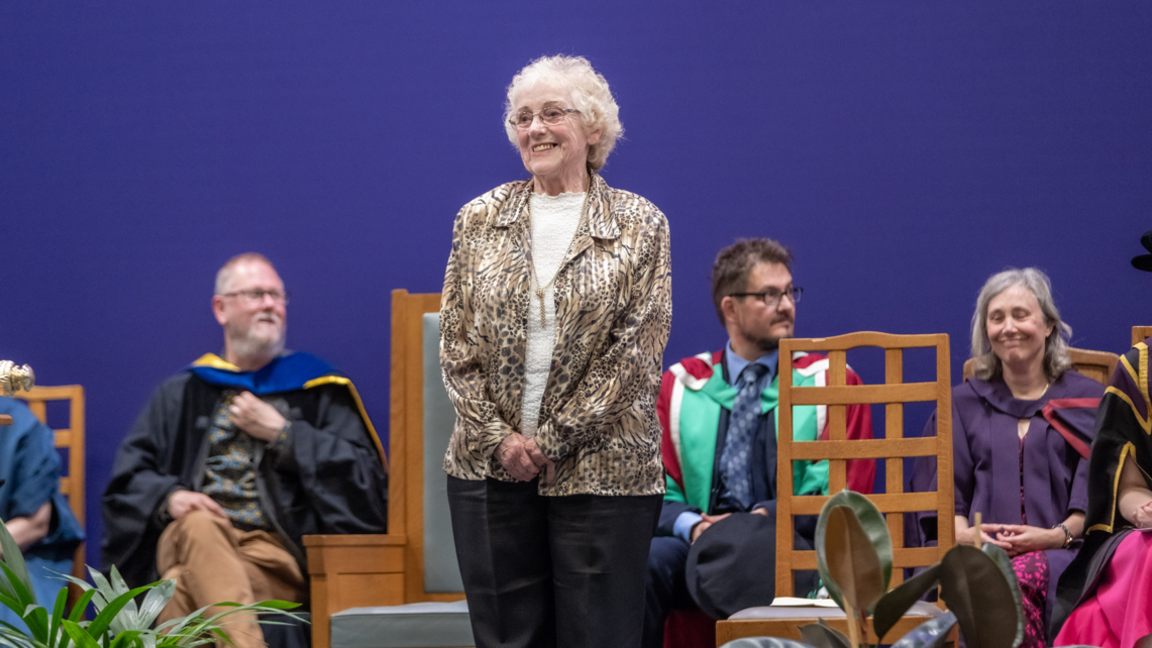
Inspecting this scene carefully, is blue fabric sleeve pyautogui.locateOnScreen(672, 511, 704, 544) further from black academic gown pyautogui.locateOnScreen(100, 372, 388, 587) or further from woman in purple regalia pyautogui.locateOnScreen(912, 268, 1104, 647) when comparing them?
black academic gown pyautogui.locateOnScreen(100, 372, 388, 587)

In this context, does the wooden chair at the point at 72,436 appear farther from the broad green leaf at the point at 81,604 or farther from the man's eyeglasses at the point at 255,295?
the broad green leaf at the point at 81,604

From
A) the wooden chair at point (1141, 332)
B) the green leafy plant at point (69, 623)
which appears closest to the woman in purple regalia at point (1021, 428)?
the wooden chair at point (1141, 332)

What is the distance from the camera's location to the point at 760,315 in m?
3.08

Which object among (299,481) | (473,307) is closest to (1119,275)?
(473,307)

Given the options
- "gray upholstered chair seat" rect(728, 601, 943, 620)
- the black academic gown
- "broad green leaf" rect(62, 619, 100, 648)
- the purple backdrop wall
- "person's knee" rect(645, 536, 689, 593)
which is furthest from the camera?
the purple backdrop wall

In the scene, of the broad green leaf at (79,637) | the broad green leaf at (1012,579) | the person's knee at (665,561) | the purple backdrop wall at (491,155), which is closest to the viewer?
the broad green leaf at (1012,579)

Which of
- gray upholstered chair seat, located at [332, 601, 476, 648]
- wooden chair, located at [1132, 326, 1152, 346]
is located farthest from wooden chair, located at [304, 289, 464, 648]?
wooden chair, located at [1132, 326, 1152, 346]

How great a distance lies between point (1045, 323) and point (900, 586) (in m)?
2.25

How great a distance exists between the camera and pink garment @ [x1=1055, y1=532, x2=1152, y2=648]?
197cm

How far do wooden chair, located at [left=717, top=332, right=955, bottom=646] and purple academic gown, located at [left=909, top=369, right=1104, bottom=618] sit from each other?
0.37 meters

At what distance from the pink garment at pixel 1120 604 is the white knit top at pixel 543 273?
1109 mm

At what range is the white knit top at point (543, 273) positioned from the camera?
196 cm

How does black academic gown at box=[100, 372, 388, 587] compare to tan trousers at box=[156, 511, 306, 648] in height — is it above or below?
above

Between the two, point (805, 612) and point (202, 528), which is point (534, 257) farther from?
point (202, 528)
